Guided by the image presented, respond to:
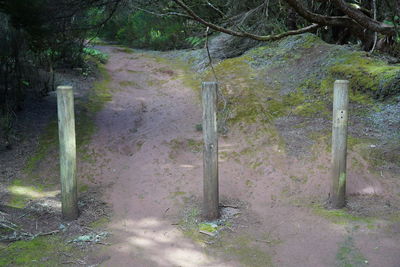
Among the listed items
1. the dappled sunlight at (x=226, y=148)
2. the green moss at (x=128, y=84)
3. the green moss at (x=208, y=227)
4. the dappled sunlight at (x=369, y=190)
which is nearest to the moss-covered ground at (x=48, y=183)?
the green moss at (x=128, y=84)

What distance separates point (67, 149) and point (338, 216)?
3708mm

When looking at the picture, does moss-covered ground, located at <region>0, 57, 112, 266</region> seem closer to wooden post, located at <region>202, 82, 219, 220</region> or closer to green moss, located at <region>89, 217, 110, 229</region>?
green moss, located at <region>89, 217, 110, 229</region>

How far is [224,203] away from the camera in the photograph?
Answer: 6.02 meters

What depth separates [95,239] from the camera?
5.15 m

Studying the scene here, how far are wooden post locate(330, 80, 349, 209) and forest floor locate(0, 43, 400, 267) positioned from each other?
0.24 metres

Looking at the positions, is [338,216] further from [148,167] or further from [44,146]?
[44,146]

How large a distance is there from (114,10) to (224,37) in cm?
680

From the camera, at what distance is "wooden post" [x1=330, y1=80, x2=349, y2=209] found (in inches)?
210

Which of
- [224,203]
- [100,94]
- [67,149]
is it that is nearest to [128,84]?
[100,94]

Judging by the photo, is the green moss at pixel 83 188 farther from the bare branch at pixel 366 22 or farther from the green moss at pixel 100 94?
the bare branch at pixel 366 22

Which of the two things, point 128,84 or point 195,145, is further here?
point 128,84

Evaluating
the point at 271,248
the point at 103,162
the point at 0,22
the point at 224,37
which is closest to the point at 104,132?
the point at 103,162

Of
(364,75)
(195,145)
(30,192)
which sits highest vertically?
(364,75)

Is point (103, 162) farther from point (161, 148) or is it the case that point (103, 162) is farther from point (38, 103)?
point (38, 103)
